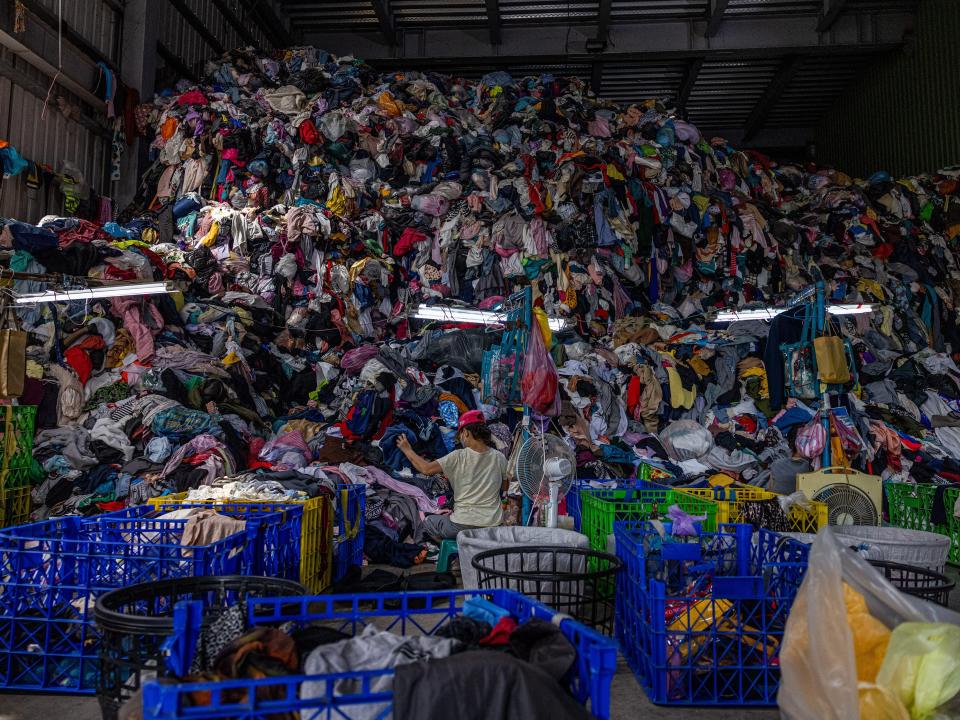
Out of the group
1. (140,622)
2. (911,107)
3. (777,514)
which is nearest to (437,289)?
(777,514)

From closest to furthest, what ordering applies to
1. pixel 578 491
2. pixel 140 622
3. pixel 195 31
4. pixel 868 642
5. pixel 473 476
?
pixel 868 642
pixel 140 622
pixel 473 476
pixel 578 491
pixel 195 31

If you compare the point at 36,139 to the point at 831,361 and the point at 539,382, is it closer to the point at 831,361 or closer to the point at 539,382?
the point at 539,382

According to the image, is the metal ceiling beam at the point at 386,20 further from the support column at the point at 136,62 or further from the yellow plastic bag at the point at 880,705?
the yellow plastic bag at the point at 880,705

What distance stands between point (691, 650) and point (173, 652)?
2.12m

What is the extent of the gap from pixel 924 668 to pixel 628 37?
15310 millimetres

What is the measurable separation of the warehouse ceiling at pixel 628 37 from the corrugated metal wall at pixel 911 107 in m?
0.52

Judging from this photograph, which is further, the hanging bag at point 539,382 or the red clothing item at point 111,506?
the red clothing item at point 111,506

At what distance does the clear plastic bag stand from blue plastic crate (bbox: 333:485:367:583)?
11.0 ft

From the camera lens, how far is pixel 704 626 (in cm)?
309

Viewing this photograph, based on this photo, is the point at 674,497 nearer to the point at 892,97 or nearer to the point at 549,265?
the point at 549,265

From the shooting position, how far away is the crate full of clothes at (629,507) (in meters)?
4.40

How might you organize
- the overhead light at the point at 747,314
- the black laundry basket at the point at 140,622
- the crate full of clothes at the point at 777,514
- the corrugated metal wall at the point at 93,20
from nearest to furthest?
1. the black laundry basket at the point at 140,622
2. the crate full of clothes at the point at 777,514
3. the corrugated metal wall at the point at 93,20
4. the overhead light at the point at 747,314

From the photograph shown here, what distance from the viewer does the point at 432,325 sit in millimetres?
10062

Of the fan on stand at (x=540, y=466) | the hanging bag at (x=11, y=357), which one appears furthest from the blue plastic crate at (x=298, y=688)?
the hanging bag at (x=11, y=357)
